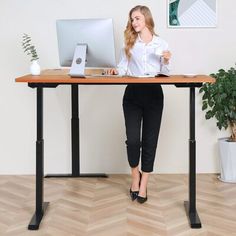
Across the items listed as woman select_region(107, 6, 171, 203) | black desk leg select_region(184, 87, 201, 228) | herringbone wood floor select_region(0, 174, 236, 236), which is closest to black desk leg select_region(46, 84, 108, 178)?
herringbone wood floor select_region(0, 174, 236, 236)

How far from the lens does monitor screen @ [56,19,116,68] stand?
121 inches

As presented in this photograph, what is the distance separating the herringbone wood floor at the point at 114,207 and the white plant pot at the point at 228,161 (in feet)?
0.35

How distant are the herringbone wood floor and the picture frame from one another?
1412mm

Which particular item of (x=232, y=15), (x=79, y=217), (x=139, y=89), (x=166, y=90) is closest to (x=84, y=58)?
(x=139, y=89)

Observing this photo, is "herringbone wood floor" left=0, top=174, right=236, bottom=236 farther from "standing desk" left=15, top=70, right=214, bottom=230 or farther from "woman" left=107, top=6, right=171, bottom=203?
"woman" left=107, top=6, right=171, bottom=203

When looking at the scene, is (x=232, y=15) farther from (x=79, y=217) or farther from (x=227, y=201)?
(x=79, y=217)

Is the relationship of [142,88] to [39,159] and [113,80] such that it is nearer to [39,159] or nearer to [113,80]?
[113,80]

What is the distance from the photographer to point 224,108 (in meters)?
3.91

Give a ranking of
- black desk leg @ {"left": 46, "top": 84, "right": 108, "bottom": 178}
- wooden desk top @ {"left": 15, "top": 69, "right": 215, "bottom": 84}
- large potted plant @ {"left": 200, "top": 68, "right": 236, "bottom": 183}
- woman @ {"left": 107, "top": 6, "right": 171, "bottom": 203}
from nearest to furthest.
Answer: wooden desk top @ {"left": 15, "top": 69, "right": 215, "bottom": 84}, woman @ {"left": 107, "top": 6, "right": 171, "bottom": 203}, large potted plant @ {"left": 200, "top": 68, "right": 236, "bottom": 183}, black desk leg @ {"left": 46, "top": 84, "right": 108, "bottom": 178}

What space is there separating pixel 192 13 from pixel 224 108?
93 cm

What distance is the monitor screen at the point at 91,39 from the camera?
307cm

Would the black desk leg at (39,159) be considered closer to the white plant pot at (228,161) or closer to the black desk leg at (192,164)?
the black desk leg at (192,164)

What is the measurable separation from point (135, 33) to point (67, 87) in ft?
3.72

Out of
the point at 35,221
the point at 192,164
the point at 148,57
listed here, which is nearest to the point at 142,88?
the point at 148,57
